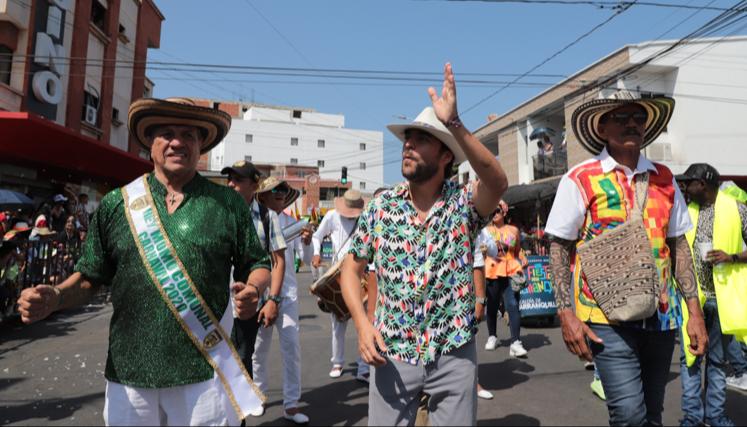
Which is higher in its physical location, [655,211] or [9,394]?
[655,211]

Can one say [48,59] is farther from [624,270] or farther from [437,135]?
[624,270]

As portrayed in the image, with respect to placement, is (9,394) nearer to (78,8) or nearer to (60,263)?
(60,263)

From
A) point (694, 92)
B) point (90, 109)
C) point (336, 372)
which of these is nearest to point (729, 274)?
point (336, 372)

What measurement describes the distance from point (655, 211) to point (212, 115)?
233 cm

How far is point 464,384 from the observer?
2.17 meters

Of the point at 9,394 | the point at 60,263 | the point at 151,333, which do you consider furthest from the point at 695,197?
the point at 60,263

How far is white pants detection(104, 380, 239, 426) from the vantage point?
2047 millimetres

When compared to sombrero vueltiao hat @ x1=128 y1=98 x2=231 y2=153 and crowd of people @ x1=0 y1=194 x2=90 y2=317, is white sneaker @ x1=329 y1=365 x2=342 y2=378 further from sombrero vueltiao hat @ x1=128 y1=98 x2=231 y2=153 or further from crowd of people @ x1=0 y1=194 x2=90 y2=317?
crowd of people @ x1=0 y1=194 x2=90 y2=317

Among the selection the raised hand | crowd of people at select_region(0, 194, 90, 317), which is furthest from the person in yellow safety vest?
crowd of people at select_region(0, 194, 90, 317)

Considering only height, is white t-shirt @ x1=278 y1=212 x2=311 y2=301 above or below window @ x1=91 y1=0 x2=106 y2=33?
below

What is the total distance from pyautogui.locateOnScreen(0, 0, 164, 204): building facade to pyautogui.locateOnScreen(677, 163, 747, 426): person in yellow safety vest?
11.5 m

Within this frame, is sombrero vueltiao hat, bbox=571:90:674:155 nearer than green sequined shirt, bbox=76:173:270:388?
No

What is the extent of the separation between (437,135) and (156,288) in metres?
1.45

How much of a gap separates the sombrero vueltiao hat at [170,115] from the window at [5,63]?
14880mm
